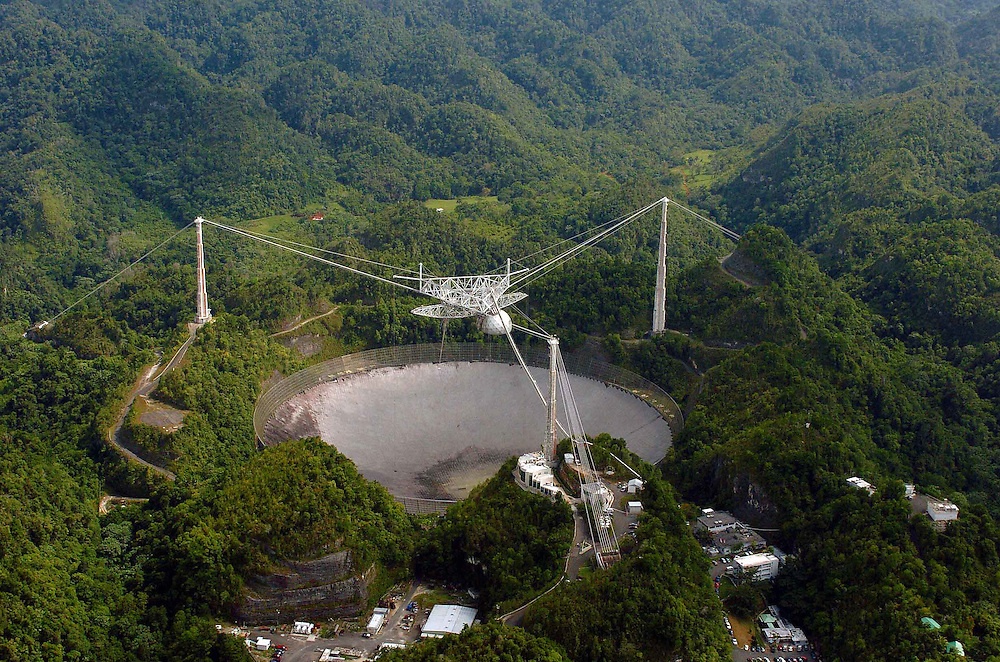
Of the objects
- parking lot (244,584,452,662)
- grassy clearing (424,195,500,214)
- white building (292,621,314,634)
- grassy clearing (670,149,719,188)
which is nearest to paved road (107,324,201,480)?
white building (292,621,314,634)

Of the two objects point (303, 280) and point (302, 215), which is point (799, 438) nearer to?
point (303, 280)

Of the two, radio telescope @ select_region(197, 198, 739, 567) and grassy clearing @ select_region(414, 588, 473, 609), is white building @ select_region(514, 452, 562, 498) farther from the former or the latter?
grassy clearing @ select_region(414, 588, 473, 609)

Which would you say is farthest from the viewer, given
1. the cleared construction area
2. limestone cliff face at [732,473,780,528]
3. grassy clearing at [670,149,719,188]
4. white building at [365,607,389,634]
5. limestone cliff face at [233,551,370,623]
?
grassy clearing at [670,149,719,188]

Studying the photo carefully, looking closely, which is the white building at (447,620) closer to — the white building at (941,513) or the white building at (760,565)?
the white building at (760,565)

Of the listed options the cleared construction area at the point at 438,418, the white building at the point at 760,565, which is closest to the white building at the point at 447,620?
the cleared construction area at the point at 438,418

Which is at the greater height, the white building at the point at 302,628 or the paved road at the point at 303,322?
the white building at the point at 302,628

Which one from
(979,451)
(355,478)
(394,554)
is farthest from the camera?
(979,451)

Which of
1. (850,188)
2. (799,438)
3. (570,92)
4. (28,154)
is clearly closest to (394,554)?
(799,438)
